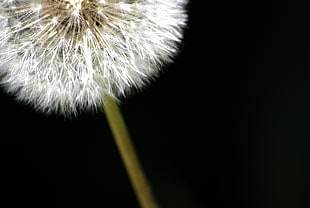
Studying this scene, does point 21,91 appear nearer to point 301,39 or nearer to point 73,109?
point 73,109

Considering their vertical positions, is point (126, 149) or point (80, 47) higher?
point (80, 47)

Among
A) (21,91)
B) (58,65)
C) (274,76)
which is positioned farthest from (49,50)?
(274,76)

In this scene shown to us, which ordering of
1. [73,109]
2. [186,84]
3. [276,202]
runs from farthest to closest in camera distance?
[186,84] < [276,202] < [73,109]

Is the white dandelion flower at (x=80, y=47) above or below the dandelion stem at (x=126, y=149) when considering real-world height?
above
